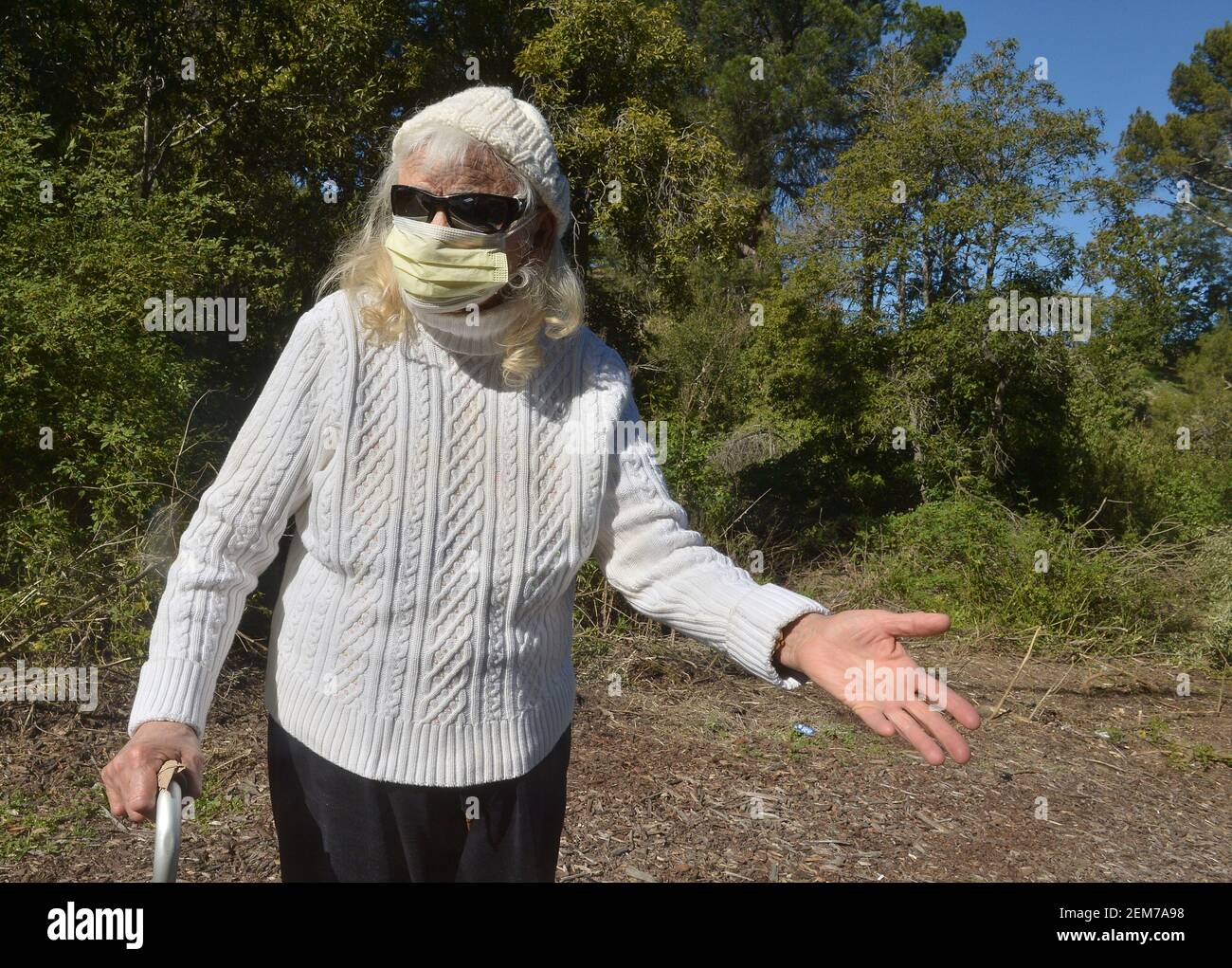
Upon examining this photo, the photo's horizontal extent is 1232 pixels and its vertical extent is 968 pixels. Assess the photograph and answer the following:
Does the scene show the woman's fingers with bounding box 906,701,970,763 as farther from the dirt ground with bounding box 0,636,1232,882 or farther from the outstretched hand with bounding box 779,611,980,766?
the dirt ground with bounding box 0,636,1232,882

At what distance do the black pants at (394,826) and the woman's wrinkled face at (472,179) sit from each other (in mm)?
760

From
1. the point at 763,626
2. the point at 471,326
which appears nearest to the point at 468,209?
the point at 471,326

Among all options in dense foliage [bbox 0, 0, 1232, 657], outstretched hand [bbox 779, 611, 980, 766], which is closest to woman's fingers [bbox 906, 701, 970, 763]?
Result: outstretched hand [bbox 779, 611, 980, 766]

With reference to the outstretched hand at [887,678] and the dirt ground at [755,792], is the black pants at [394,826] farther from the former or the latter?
the dirt ground at [755,792]

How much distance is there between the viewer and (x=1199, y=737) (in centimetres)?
578

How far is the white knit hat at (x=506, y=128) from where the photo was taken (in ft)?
5.01

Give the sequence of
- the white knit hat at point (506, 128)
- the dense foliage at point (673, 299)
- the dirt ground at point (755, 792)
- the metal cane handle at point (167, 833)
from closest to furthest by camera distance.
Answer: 1. the metal cane handle at point (167, 833)
2. the white knit hat at point (506, 128)
3. the dirt ground at point (755, 792)
4. the dense foliage at point (673, 299)

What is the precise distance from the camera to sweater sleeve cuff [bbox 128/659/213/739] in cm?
135

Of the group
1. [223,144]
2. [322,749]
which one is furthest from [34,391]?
[322,749]

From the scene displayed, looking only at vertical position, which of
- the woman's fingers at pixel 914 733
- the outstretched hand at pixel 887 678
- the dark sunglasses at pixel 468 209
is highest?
the dark sunglasses at pixel 468 209

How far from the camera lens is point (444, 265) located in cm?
150

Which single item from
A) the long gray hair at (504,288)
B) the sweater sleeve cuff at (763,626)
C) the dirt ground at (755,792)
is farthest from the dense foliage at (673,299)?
the sweater sleeve cuff at (763,626)

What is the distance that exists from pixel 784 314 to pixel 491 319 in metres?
9.17
